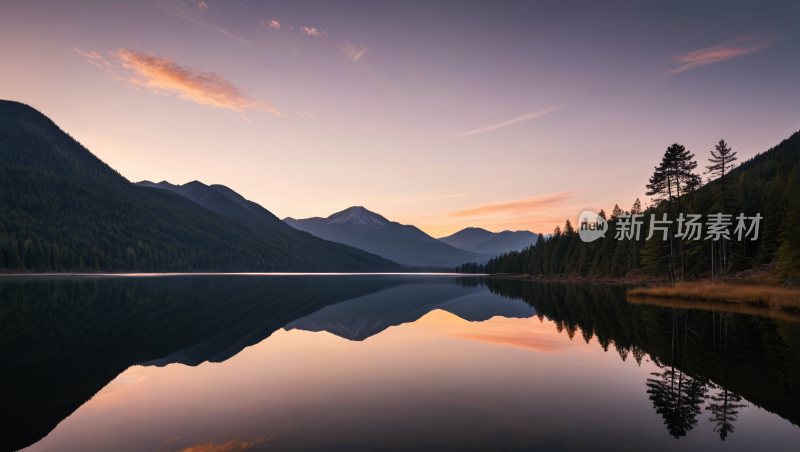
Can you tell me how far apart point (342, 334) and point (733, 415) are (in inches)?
853

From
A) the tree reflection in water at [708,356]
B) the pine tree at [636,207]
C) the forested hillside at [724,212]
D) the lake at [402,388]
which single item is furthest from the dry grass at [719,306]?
the pine tree at [636,207]

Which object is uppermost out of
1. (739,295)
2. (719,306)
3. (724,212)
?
(724,212)

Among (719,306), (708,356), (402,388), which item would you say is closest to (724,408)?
(708,356)

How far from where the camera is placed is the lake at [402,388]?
984cm

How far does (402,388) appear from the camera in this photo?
1430 centimetres

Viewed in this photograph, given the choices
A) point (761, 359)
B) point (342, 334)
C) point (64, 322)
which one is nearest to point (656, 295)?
point (761, 359)

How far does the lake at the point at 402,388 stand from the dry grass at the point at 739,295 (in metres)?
13.7

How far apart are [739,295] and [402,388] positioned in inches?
1831

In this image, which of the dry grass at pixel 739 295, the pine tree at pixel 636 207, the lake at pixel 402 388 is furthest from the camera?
the pine tree at pixel 636 207

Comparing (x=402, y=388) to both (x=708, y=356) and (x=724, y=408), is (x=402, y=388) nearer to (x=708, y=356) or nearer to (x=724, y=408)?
(x=724, y=408)

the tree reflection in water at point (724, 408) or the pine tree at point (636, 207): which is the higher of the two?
the pine tree at point (636, 207)

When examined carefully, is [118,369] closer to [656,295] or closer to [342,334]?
[342,334]

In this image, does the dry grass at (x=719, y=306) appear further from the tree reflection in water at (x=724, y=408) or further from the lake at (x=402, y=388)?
the tree reflection in water at (x=724, y=408)

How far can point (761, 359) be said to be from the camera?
17672mm
